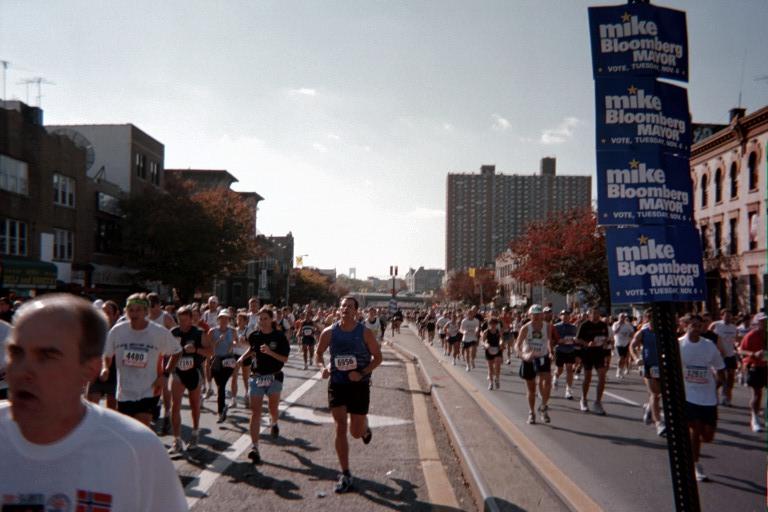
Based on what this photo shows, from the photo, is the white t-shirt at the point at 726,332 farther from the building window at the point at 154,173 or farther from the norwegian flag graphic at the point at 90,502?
the building window at the point at 154,173

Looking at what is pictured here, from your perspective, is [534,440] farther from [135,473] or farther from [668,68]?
[135,473]

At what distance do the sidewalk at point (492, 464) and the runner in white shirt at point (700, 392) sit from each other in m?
2.01

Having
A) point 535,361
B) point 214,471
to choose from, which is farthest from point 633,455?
point 214,471

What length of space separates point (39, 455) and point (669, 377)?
309cm

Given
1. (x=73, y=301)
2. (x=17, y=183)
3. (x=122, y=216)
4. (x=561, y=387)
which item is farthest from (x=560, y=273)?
(x=73, y=301)

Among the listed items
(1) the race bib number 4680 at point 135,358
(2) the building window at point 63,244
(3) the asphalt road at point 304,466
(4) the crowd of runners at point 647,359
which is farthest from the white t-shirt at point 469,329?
(2) the building window at point 63,244

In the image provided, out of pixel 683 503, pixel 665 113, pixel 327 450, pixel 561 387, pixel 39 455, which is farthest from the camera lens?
pixel 561 387

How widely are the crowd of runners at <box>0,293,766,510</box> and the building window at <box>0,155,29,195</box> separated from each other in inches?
590

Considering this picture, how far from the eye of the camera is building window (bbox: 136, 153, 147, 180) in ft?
150

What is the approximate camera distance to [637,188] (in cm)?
370

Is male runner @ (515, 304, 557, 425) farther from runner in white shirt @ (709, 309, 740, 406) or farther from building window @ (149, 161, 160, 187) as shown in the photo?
building window @ (149, 161, 160, 187)

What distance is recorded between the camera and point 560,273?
41.4 meters

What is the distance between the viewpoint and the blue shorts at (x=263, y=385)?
870 cm

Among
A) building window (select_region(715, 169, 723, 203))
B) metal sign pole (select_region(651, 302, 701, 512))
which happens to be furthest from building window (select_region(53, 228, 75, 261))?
building window (select_region(715, 169, 723, 203))
